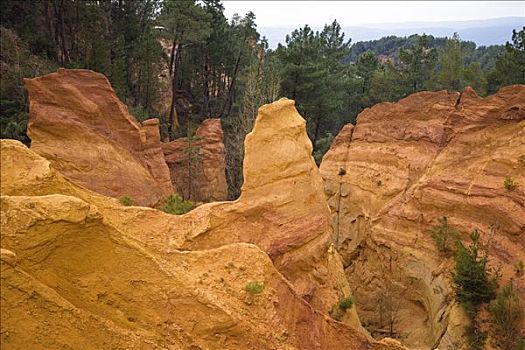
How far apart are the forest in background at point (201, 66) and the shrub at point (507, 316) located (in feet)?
40.6

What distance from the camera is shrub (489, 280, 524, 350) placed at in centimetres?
1096

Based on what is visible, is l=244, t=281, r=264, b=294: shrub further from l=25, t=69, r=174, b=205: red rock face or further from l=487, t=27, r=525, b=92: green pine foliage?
l=487, t=27, r=525, b=92: green pine foliage

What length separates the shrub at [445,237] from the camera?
555 inches

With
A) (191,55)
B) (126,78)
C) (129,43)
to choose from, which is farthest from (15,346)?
(191,55)

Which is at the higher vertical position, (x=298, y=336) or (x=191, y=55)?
(x=191, y=55)

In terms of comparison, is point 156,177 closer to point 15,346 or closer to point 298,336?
point 298,336

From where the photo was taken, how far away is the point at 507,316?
36.0 feet

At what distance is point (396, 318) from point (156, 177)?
9.94 m

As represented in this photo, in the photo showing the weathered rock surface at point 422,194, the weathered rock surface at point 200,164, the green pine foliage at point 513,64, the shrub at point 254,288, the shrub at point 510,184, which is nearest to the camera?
the shrub at point 254,288

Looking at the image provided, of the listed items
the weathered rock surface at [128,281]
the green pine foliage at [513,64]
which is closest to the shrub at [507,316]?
the weathered rock surface at [128,281]

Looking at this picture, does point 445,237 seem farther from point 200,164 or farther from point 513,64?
point 513,64

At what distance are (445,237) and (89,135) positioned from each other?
11836 mm

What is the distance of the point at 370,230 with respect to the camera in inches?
662

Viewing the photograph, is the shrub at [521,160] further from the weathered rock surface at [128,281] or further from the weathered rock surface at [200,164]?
the weathered rock surface at [200,164]
